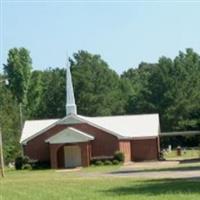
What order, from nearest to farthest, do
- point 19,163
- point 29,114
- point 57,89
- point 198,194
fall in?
1. point 198,194
2. point 19,163
3. point 29,114
4. point 57,89

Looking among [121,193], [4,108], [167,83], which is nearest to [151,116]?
[4,108]

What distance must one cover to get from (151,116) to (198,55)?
5247cm

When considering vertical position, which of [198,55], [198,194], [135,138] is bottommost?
[198,194]

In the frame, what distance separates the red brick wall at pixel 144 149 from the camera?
245ft

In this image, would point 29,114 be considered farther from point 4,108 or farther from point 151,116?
point 151,116

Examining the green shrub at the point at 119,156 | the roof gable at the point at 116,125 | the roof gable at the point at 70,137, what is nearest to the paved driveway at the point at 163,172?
the green shrub at the point at 119,156

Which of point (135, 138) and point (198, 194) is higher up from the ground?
point (135, 138)

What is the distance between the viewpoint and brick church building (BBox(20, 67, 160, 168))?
70812 millimetres

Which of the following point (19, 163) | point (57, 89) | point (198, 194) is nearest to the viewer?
point (198, 194)

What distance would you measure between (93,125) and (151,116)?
33.6ft

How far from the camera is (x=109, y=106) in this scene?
119 m

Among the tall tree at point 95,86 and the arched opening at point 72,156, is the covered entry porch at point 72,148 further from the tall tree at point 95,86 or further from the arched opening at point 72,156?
the tall tree at point 95,86

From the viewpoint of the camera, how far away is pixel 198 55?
5138 inches

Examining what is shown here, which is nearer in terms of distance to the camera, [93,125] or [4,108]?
[93,125]
